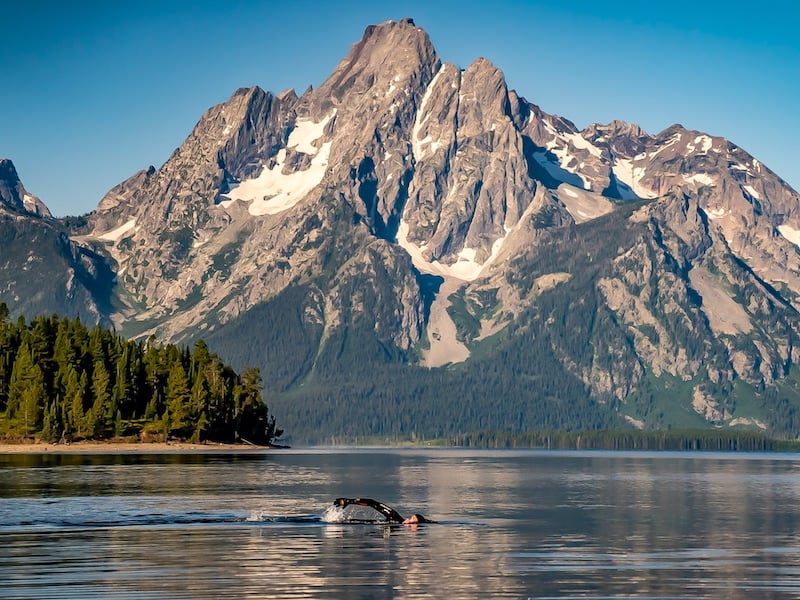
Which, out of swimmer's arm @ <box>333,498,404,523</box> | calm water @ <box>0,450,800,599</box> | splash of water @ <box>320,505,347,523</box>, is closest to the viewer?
calm water @ <box>0,450,800,599</box>

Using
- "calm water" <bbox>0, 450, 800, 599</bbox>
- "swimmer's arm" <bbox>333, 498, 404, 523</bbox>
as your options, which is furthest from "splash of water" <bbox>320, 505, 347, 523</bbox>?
"swimmer's arm" <bbox>333, 498, 404, 523</bbox>

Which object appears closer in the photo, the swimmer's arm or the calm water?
the calm water

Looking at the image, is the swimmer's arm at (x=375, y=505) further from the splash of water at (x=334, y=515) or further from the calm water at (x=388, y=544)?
the splash of water at (x=334, y=515)

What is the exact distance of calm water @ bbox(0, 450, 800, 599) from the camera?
66938 mm

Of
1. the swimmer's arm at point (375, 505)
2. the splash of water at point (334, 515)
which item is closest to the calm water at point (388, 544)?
the splash of water at point (334, 515)

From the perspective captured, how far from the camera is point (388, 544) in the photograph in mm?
88000

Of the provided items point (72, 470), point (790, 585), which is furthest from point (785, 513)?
point (72, 470)

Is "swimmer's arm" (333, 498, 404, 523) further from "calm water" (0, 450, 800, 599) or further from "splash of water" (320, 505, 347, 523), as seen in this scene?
"splash of water" (320, 505, 347, 523)

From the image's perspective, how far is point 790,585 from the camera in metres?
68.5

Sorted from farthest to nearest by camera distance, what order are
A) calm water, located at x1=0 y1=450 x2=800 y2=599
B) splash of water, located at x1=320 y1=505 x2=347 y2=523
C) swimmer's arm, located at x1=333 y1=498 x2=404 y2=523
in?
splash of water, located at x1=320 y1=505 x2=347 y2=523, swimmer's arm, located at x1=333 y1=498 x2=404 y2=523, calm water, located at x1=0 y1=450 x2=800 y2=599

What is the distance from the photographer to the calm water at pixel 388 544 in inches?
2635

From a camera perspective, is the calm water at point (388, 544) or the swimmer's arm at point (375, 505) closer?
the calm water at point (388, 544)

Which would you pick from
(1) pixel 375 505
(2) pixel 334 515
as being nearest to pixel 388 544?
(1) pixel 375 505

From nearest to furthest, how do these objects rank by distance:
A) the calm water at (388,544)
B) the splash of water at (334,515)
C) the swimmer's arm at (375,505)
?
the calm water at (388,544) < the swimmer's arm at (375,505) < the splash of water at (334,515)
